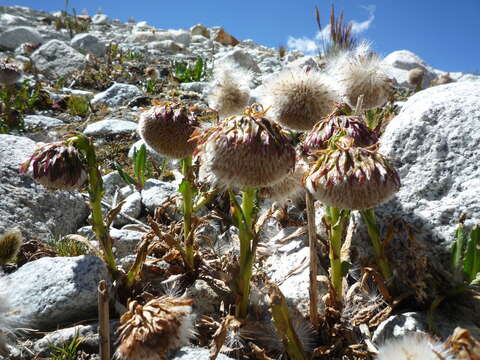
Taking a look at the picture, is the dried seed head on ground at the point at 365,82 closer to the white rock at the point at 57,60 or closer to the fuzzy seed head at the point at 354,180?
the fuzzy seed head at the point at 354,180

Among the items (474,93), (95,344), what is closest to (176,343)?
(95,344)

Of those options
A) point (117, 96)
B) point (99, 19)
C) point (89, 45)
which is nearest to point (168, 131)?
point (117, 96)

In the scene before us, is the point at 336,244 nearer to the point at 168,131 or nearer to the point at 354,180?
the point at 354,180

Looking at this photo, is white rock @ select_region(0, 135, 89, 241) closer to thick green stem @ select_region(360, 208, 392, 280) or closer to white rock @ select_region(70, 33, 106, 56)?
thick green stem @ select_region(360, 208, 392, 280)

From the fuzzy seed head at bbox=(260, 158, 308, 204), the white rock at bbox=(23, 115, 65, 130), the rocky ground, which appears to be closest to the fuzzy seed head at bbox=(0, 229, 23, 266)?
the rocky ground

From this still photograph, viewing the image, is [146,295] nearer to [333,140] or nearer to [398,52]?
[333,140]
